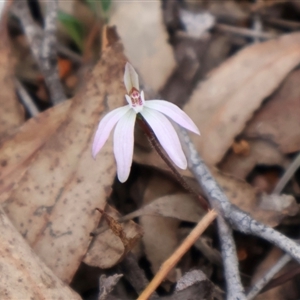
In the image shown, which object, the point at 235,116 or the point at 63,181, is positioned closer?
the point at 63,181

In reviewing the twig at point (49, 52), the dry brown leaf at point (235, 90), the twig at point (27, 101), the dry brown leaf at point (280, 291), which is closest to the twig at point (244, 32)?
the dry brown leaf at point (235, 90)

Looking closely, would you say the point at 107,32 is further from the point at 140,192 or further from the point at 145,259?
the point at 145,259

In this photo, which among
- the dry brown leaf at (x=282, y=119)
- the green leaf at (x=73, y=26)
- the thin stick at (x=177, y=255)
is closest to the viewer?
the thin stick at (x=177, y=255)

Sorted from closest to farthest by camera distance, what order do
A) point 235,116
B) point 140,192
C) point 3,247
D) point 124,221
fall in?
point 3,247
point 124,221
point 140,192
point 235,116

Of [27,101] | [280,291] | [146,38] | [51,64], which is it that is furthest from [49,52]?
[280,291]

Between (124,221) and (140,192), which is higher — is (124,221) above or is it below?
below

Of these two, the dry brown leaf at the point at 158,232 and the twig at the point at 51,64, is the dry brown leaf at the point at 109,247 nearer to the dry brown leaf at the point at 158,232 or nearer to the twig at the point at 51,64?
the dry brown leaf at the point at 158,232

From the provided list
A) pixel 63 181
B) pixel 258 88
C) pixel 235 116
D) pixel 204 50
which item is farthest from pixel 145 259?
pixel 204 50

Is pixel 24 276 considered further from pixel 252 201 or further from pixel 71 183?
pixel 252 201
